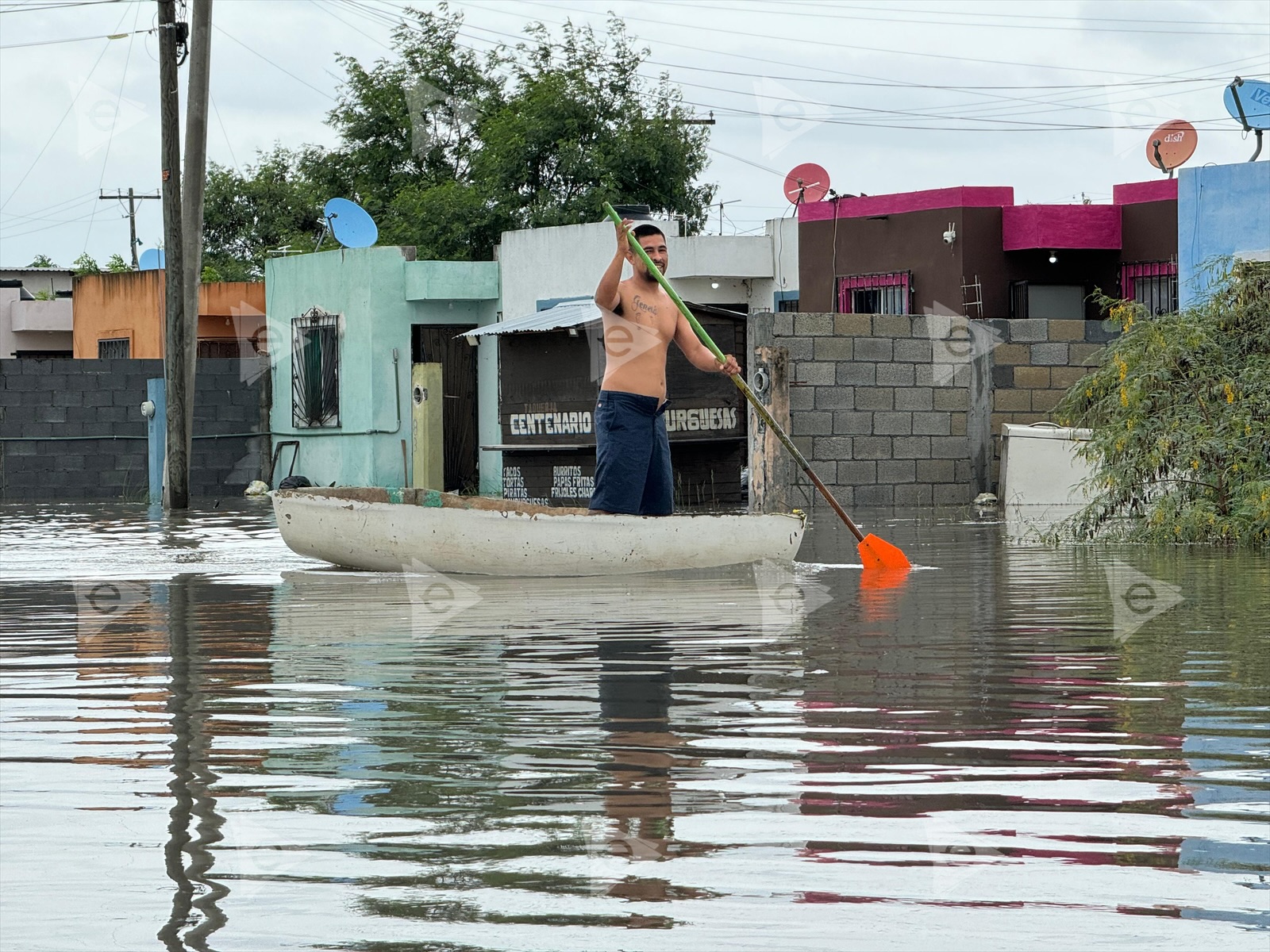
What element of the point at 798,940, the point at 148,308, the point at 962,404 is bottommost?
the point at 798,940

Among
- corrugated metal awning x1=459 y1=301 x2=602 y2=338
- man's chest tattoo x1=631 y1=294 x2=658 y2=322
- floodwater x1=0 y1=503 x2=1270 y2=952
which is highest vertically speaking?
corrugated metal awning x1=459 y1=301 x2=602 y2=338

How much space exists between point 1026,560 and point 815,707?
6.08 m

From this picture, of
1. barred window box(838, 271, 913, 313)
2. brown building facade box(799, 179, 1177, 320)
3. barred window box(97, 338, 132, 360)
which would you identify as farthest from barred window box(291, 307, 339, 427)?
barred window box(97, 338, 132, 360)

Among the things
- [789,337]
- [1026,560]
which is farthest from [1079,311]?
[1026,560]

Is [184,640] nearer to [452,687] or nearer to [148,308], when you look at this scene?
[452,687]

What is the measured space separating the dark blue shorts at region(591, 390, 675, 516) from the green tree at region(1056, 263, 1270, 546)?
384 cm

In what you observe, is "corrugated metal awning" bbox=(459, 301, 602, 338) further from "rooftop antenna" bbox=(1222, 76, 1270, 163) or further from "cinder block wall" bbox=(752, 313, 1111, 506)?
"rooftop antenna" bbox=(1222, 76, 1270, 163)

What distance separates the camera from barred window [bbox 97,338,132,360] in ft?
115

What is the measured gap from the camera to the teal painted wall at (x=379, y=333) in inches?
1037

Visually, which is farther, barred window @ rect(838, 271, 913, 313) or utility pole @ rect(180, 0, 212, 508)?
barred window @ rect(838, 271, 913, 313)

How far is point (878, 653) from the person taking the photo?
6.39 m

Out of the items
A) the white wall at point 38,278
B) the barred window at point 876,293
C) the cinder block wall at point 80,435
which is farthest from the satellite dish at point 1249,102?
the white wall at point 38,278

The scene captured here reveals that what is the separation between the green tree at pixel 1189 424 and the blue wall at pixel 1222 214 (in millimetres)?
6511

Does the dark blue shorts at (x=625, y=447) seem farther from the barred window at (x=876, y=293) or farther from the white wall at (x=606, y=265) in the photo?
the barred window at (x=876, y=293)
